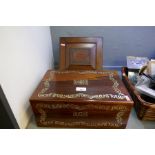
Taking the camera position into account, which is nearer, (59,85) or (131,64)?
(59,85)

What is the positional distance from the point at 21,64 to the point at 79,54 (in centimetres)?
52

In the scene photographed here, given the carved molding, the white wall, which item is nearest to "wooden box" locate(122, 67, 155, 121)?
the carved molding

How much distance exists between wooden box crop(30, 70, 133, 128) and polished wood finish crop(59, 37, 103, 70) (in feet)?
0.71

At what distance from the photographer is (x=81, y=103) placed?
0.82 m

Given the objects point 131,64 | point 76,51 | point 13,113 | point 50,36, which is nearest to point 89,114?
point 13,113

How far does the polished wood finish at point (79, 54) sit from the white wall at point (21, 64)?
0.19 metres

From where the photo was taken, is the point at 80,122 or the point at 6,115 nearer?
the point at 6,115

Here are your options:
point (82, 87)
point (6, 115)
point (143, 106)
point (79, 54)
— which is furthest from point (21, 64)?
point (143, 106)

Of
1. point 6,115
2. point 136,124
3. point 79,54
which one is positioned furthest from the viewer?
point 79,54

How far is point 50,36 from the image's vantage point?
138 centimetres

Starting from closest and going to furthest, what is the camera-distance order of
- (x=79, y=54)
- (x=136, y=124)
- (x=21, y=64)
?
(x=21, y=64)
(x=136, y=124)
(x=79, y=54)

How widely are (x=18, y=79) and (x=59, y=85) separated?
0.26 metres

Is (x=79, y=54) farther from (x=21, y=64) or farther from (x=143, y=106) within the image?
(x=143, y=106)

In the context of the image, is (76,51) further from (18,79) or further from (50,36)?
(18,79)
